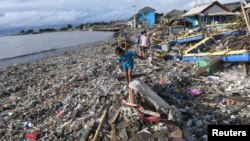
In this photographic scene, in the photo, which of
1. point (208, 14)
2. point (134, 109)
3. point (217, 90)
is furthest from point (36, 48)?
point (134, 109)

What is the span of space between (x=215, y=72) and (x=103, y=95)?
658 cm

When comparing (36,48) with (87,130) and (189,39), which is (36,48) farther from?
(87,130)

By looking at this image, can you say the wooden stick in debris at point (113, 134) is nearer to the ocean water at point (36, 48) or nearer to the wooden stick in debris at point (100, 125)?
the wooden stick in debris at point (100, 125)

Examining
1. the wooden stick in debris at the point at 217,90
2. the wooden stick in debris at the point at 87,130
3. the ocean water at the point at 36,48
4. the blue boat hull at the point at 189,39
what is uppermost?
the blue boat hull at the point at 189,39

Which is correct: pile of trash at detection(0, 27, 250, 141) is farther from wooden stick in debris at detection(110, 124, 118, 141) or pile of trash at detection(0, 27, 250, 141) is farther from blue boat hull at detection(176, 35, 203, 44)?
blue boat hull at detection(176, 35, 203, 44)

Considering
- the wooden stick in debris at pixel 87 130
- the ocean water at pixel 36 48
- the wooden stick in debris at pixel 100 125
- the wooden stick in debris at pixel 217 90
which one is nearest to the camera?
the wooden stick in debris at pixel 100 125

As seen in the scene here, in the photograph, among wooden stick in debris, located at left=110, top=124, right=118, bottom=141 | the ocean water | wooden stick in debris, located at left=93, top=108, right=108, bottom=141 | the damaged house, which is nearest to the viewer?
wooden stick in debris, located at left=110, top=124, right=118, bottom=141

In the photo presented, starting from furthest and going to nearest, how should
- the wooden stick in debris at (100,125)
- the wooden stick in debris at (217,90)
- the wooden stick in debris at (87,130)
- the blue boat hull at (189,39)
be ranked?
the blue boat hull at (189,39) → the wooden stick in debris at (217,90) → the wooden stick in debris at (87,130) → the wooden stick in debris at (100,125)

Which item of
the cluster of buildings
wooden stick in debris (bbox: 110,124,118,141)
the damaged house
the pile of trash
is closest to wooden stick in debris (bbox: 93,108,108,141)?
the pile of trash

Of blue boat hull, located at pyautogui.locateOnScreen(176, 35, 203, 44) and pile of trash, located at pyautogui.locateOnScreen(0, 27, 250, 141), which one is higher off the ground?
blue boat hull, located at pyautogui.locateOnScreen(176, 35, 203, 44)

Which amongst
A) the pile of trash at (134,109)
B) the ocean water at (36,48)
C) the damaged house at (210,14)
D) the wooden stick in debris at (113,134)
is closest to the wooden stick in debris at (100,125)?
the pile of trash at (134,109)

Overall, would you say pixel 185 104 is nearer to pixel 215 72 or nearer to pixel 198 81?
pixel 198 81

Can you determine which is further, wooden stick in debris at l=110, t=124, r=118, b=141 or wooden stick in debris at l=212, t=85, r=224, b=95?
wooden stick in debris at l=212, t=85, r=224, b=95

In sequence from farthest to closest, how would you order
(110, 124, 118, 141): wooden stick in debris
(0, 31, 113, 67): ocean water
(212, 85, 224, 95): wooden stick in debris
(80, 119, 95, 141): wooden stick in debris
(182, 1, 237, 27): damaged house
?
1. (0, 31, 113, 67): ocean water
2. (182, 1, 237, 27): damaged house
3. (212, 85, 224, 95): wooden stick in debris
4. (80, 119, 95, 141): wooden stick in debris
5. (110, 124, 118, 141): wooden stick in debris
